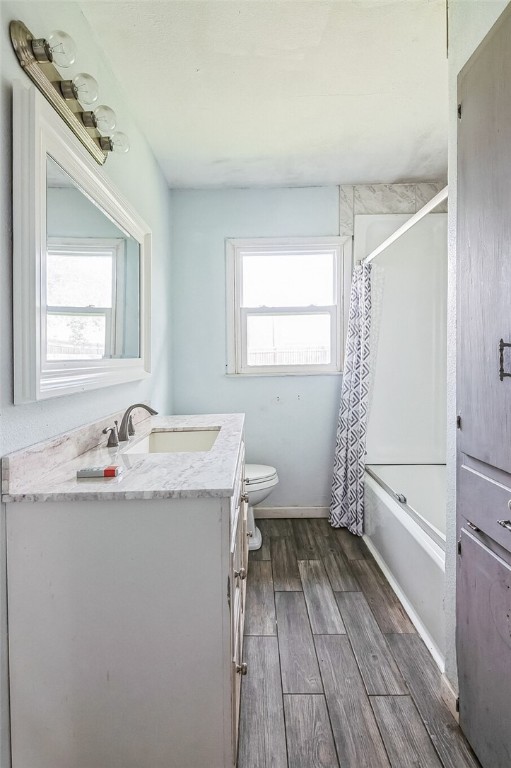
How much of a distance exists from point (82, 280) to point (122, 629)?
105cm

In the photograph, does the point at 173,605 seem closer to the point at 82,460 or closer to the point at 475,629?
the point at 82,460

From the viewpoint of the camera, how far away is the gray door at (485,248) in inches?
42.1

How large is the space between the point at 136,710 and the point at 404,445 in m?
2.49

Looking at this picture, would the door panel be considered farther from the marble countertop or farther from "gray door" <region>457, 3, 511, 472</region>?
the marble countertop

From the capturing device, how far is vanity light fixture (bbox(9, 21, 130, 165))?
1117 millimetres

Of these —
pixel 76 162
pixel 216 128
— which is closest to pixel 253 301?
pixel 216 128

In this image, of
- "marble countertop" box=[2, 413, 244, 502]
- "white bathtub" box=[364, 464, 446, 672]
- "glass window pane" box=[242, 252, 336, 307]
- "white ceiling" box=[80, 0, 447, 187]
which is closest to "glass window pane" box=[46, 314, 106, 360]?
"marble countertop" box=[2, 413, 244, 502]

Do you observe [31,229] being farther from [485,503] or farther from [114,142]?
[485,503]

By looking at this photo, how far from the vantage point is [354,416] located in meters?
2.97

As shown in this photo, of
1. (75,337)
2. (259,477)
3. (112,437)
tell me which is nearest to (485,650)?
(112,437)

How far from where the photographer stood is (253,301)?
10.6 ft

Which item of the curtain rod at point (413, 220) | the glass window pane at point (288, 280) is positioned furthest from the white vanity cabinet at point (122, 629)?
the glass window pane at point (288, 280)

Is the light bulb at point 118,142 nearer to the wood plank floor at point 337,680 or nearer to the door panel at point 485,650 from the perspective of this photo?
the door panel at point 485,650

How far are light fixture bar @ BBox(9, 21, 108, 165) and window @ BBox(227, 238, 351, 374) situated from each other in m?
1.83
